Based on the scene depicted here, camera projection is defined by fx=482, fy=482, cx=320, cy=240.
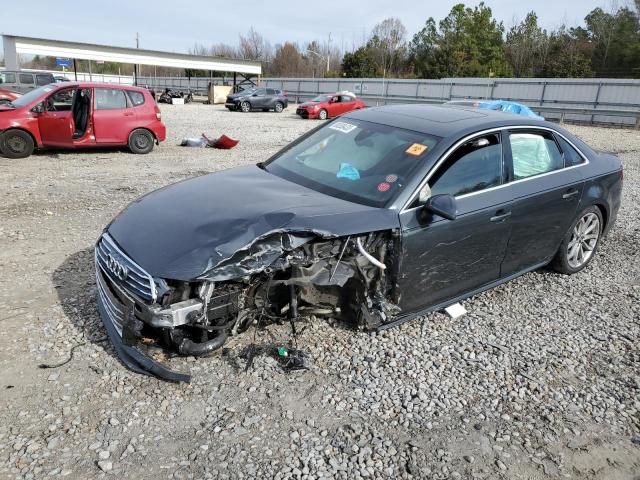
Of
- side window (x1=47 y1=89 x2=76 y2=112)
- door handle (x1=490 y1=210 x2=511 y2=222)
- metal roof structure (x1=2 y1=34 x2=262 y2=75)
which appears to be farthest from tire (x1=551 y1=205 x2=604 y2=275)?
metal roof structure (x1=2 y1=34 x2=262 y2=75)

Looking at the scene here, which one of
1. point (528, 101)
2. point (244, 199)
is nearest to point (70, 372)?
point (244, 199)

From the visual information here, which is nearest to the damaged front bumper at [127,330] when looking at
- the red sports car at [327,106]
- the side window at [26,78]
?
the side window at [26,78]

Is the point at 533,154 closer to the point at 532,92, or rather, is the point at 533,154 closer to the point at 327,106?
the point at 327,106

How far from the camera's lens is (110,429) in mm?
2674

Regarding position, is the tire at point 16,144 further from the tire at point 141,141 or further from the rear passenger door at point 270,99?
the rear passenger door at point 270,99

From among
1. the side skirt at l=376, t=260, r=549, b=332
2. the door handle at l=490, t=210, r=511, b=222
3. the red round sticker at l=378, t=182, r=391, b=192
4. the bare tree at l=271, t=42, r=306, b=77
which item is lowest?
the side skirt at l=376, t=260, r=549, b=332

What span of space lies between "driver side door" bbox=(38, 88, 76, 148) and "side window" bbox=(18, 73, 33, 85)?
514 inches

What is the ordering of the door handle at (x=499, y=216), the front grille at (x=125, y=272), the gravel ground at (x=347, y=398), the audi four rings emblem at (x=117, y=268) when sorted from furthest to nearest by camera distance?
the door handle at (x=499, y=216), the audi four rings emblem at (x=117, y=268), the front grille at (x=125, y=272), the gravel ground at (x=347, y=398)

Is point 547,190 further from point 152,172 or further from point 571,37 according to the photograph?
point 571,37

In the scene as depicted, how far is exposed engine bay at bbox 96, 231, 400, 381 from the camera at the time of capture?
2.94 meters

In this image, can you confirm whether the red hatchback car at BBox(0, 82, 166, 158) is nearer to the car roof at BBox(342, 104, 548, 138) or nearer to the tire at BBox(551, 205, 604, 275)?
the car roof at BBox(342, 104, 548, 138)

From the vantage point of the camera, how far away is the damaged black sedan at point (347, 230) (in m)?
3.01

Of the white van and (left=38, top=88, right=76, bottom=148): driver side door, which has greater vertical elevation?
the white van

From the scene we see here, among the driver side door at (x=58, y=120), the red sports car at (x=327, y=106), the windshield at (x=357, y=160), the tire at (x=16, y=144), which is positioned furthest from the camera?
the red sports car at (x=327, y=106)
